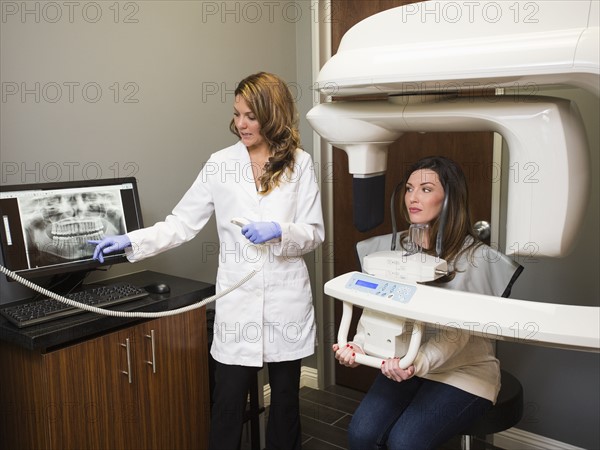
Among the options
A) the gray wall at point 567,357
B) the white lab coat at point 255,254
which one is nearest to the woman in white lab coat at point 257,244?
the white lab coat at point 255,254

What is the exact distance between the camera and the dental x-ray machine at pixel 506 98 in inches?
38.4

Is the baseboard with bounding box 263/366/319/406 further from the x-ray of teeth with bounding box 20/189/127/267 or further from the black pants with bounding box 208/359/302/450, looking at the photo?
the x-ray of teeth with bounding box 20/189/127/267

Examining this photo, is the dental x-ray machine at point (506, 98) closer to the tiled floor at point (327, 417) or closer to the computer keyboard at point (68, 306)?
the computer keyboard at point (68, 306)

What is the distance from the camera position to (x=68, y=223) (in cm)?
192

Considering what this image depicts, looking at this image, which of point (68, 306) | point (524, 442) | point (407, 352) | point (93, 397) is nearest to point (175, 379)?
point (93, 397)

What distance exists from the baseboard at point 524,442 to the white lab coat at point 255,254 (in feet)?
3.26

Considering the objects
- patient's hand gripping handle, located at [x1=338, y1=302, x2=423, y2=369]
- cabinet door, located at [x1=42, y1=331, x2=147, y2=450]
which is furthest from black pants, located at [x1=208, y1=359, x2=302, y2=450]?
patient's hand gripping handle, located at [x1=338, y1=302, x2=423, y2=369]

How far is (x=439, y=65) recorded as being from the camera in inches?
40.8

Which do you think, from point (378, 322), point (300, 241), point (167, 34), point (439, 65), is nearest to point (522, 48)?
point (439, 65)

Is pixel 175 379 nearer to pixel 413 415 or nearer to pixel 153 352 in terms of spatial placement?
pixel 153 352

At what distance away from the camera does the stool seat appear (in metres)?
1.64

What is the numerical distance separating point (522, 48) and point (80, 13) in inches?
61.8

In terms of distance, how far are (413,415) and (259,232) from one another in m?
0.65

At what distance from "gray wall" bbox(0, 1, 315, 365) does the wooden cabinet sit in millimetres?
360
